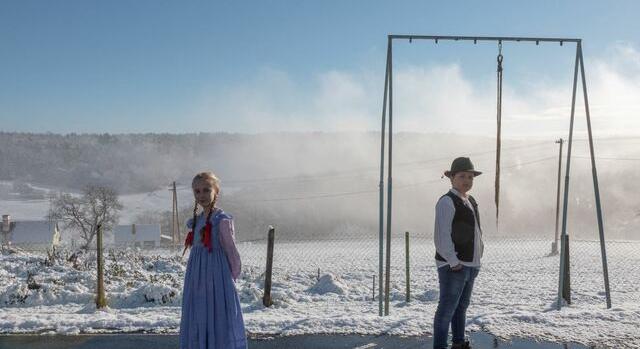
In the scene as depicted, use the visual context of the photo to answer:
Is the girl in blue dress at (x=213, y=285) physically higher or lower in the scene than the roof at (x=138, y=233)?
higher

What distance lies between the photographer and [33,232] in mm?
48375

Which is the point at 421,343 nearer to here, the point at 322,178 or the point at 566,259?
the point at 566,259

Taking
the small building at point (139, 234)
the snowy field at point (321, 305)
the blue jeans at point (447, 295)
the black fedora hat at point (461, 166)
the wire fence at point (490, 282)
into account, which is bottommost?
the small building at point (139, 234)

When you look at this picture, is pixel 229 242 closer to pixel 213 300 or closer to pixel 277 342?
pixel 213 300

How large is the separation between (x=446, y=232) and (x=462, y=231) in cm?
15

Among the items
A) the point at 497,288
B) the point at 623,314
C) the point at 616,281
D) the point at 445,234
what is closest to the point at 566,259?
the point at 623,314

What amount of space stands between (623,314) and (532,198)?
6331 cm

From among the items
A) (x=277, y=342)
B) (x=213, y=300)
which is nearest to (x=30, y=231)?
(x=277, y=342)

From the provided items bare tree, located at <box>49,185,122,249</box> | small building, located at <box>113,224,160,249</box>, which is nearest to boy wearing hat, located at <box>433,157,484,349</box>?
bare tree, located at <box>49,185,122,249</box>

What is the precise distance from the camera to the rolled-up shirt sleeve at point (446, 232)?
4.98 metres

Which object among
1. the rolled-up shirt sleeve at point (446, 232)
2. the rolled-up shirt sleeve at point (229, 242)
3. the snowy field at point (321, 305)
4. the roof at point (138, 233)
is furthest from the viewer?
the roof at point (138, 233)

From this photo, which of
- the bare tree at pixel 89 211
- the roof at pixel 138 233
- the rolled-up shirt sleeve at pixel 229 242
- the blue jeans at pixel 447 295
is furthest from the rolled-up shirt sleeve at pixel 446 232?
the roof at pixel 138 233

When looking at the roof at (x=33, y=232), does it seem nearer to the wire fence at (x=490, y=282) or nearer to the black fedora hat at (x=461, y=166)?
the wire fence at (x=490, y=282)

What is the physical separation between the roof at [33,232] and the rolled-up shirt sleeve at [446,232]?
48492mm
